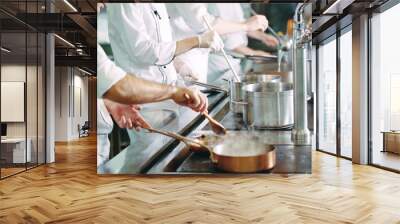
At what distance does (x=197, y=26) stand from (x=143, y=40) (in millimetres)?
831

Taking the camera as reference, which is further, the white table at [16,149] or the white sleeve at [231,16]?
the white table at [16,149]

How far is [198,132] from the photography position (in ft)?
18.0

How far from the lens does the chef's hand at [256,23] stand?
5512mm

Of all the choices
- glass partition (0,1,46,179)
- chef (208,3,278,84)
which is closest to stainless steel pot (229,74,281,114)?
chef (208,3,278,84)

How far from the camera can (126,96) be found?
5484mm

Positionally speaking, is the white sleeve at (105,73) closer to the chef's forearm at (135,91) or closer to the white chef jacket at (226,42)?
the chef's forearm at (135,91)

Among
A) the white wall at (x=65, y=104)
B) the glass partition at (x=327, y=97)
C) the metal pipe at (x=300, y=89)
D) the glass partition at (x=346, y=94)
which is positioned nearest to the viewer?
the metal pipe at (x=300, y=89)

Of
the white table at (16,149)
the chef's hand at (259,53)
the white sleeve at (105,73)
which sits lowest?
the white table at (16,149)

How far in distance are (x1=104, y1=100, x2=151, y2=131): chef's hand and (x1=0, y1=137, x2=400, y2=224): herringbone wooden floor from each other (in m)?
0.84

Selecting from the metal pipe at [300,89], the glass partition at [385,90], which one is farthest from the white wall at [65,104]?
the glass partition at [385,90]

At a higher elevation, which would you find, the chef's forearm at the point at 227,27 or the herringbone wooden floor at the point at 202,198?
the chef's forearm at the point at 227,27

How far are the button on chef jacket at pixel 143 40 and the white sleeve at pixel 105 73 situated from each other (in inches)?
4.3

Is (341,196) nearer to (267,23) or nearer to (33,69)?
(267,23)

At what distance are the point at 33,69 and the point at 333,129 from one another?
667cm
